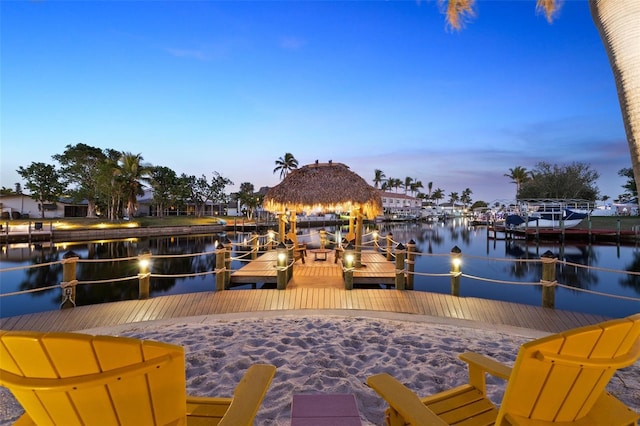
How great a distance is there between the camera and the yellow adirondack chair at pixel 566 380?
1.34 meters

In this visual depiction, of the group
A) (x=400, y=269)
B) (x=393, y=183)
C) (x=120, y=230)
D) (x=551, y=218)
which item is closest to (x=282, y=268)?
(x=400, y=269)

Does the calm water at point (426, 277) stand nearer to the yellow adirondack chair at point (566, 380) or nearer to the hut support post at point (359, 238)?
the hut support post at point (359, 238)

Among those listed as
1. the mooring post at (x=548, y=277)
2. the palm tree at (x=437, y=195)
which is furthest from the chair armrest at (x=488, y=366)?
the palm tree at (x=437, y=195)

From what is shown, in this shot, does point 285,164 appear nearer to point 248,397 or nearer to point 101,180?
point 101,180

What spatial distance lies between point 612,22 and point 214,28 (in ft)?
50.2

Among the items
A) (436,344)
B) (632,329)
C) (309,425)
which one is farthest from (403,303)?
(632,329)

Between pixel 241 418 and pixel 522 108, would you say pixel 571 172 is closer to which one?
pixel 522 108

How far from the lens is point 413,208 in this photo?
88.9m

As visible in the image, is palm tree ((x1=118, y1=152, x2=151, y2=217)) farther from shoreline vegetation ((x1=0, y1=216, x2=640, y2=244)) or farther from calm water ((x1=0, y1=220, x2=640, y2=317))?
calm water ((x1=0, y1=220, x2=640, y2=317))

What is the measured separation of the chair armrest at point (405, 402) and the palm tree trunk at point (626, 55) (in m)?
3.52

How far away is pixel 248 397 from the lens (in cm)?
158

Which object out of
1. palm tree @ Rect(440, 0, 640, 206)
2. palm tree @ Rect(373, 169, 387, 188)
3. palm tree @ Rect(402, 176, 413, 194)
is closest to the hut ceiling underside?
palm tree @ Rect(440, 0, 640, 206)

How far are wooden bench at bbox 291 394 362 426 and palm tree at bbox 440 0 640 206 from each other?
12.2 ft

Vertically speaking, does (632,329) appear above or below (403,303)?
above
